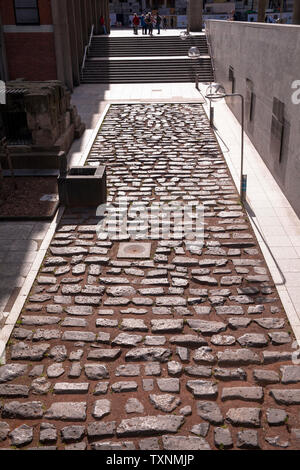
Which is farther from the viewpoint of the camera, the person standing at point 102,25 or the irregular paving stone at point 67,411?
the person standing at point 102,25

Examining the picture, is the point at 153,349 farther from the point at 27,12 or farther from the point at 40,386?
the point at 27,12

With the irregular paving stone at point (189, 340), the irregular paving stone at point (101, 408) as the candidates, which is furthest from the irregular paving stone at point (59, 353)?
the irregular paving stone at point (189, 340)

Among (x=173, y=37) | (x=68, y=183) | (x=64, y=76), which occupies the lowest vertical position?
(x=68, y=183)

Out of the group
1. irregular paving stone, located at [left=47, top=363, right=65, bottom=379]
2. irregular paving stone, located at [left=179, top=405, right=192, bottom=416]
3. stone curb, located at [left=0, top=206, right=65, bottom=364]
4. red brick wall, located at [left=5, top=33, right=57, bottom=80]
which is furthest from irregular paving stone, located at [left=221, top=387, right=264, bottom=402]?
red brick wall, located at [left=5, top=33, right=57, bottom=80]

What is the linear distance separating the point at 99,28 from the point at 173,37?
7.18 m

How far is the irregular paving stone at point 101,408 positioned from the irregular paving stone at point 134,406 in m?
0.25

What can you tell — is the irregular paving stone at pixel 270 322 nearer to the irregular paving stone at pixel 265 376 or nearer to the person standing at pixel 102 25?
the irregular paving stone at pixel 265 376

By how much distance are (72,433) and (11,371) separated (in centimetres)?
153

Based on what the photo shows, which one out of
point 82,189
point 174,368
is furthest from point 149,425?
point 82,189

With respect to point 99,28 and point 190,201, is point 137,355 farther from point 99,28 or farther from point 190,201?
point 99,28

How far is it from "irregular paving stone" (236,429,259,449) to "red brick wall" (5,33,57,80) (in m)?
23.9

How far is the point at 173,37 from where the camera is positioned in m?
34.5

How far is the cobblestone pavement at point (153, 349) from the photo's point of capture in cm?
561

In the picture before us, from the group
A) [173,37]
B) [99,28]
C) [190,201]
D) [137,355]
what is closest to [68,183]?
[190,201]
